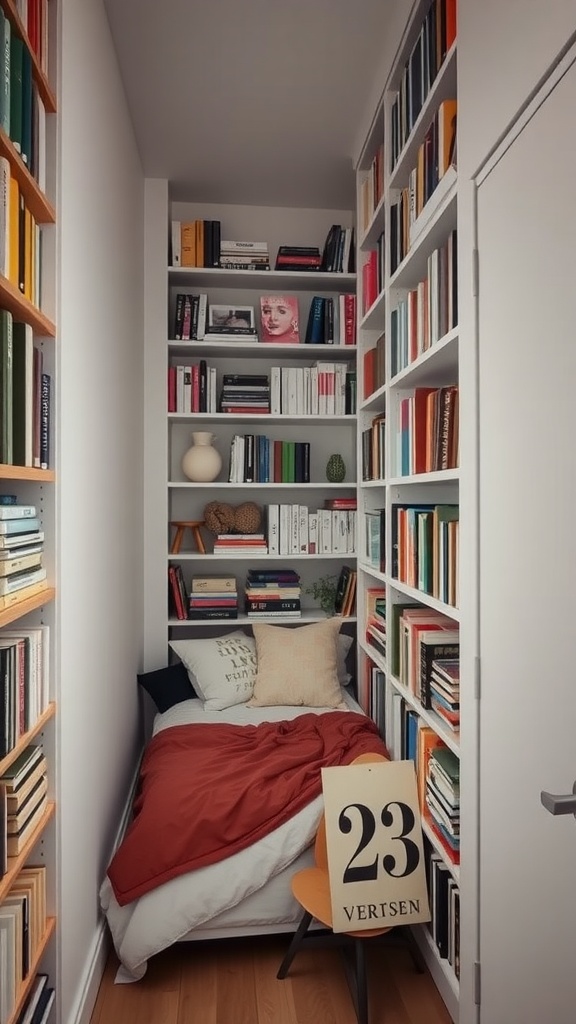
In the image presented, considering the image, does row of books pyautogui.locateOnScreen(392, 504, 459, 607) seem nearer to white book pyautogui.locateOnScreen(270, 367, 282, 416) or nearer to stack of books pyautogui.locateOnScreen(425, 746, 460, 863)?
stack of books pyautogui.locateOnScreen(425, 746, 460, 863)

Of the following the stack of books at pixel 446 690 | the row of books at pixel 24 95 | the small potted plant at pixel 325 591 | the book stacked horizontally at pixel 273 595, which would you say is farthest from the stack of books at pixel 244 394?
the row of books at pixel 24 95

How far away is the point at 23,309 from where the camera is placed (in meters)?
1.23

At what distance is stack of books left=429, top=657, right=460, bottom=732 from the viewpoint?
1.71m

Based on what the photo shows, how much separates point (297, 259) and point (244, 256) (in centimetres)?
26

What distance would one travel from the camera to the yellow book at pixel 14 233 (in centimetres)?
117

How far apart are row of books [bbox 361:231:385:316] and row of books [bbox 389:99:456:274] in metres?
0.29

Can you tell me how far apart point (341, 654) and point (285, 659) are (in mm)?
332

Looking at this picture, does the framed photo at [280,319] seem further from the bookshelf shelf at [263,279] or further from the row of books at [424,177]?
the row of books at [424,177]

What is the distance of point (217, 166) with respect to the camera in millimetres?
2980

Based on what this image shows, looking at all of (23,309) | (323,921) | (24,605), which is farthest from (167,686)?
(23,309)

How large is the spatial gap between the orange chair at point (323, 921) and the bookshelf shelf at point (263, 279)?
7.34ft

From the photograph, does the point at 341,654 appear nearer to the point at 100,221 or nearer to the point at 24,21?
the point at 100,221

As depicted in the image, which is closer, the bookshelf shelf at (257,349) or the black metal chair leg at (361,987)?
the black metal chair leg at (361,987)

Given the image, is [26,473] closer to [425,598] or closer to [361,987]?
[425,598]
